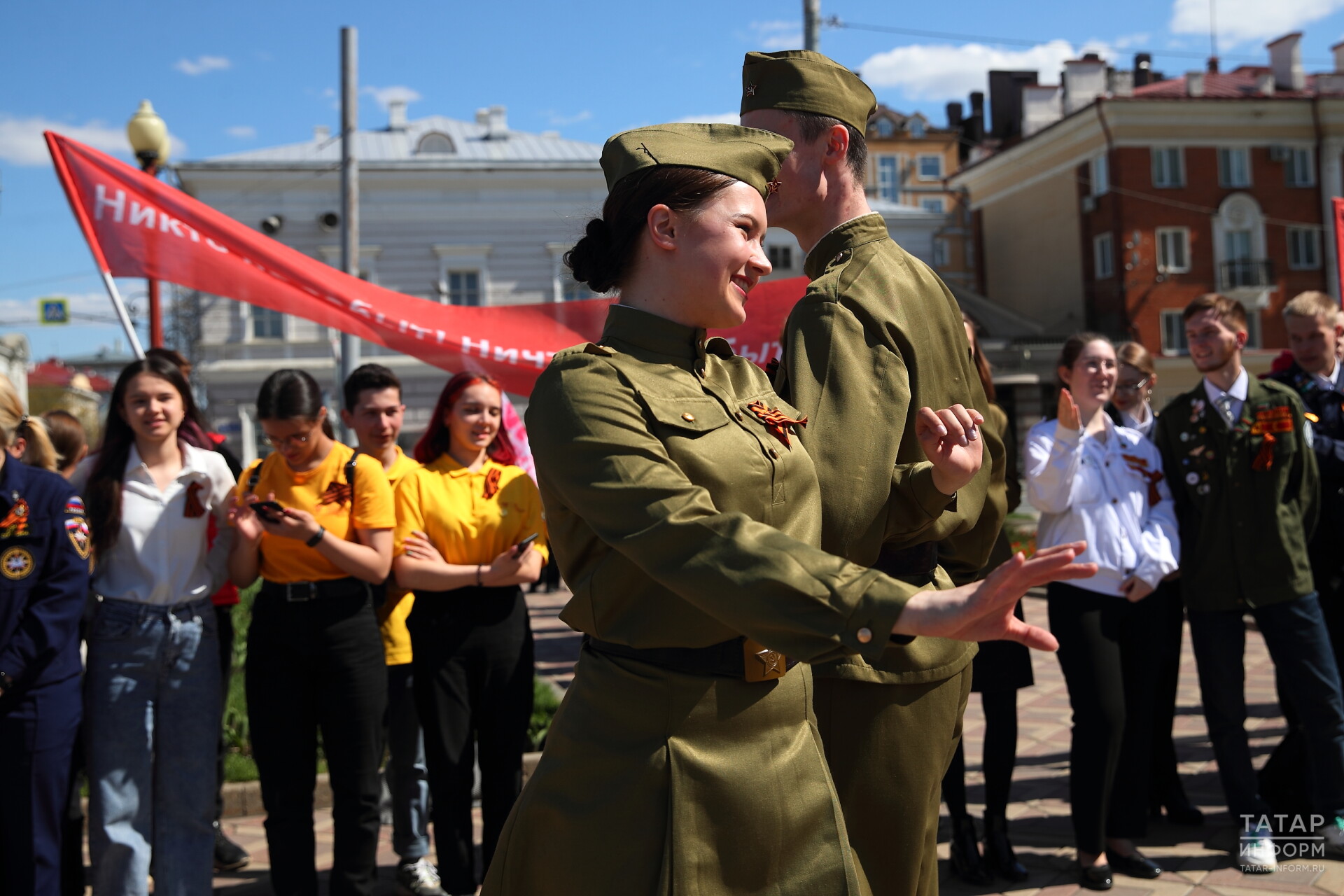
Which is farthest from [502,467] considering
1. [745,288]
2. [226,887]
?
[745,288]

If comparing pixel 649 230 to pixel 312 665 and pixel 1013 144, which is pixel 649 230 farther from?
pixel 1013 144

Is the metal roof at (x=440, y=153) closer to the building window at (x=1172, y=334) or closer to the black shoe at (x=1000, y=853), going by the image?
the building window at (x=1172, y=334)

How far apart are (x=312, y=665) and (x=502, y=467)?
111 centimetres

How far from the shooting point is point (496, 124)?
34.1 meters

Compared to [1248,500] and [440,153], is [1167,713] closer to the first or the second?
[1248,500]

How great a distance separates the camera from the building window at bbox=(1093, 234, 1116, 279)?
37.1 metres

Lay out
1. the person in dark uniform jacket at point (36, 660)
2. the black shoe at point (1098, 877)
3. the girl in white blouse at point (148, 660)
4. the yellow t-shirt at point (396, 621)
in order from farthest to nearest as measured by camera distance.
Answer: the yellow t-shirt at point (396, 621) → the black shoe at point (1098, 877) → the girl in white blouse at point (148, 660) → the person in dark uniform jacket at point (36, 660)

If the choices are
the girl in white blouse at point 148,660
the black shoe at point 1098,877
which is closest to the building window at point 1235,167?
the black shoe at point 1098,877

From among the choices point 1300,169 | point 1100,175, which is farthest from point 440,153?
point 1300,169

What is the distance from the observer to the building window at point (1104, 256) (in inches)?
1460

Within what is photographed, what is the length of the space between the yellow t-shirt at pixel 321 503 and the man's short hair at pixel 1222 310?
3.44 meters

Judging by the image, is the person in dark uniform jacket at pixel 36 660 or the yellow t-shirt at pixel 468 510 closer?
the person in dark uniform jacket at pixel 36 660

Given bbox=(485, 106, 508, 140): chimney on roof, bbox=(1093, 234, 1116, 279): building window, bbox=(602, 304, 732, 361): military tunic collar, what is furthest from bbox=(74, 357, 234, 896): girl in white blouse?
bbox=(1093, 234, 1116, 279): building window

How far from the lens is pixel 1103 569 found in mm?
4688
